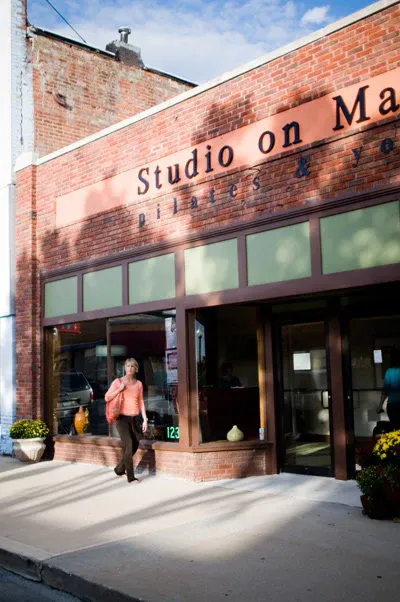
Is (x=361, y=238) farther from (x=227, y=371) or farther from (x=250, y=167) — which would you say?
(x=227, y=371)

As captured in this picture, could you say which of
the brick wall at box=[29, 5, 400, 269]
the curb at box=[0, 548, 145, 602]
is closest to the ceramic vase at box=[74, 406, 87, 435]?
the brick wall at box=[29, 5, 400, 269]

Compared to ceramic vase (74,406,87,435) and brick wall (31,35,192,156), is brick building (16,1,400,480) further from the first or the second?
brick wall (31,35,192,156)

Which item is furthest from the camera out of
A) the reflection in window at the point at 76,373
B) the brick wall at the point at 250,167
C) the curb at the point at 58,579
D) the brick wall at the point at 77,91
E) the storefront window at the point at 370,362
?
the brick wall at the point at 77,91

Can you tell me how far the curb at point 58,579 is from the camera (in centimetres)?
501

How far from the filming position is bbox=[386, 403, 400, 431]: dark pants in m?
8.91

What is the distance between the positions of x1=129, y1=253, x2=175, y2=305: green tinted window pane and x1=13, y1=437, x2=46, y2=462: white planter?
10.4ft

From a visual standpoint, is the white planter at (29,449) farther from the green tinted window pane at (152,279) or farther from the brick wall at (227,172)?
the green tinted window pane at (152,279)

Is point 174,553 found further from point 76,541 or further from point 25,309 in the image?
point 25,309

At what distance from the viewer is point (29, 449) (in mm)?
12016

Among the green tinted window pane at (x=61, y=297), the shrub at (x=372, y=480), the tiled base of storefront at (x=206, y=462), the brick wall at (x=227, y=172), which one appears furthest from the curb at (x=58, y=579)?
the green tinted window pane at (x=61, y=297)

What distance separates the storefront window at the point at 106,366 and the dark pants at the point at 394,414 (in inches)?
125

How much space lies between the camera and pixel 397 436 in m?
7.14

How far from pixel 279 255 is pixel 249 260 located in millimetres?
527

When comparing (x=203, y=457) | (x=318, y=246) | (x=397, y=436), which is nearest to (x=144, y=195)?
(x=318, y=246)
